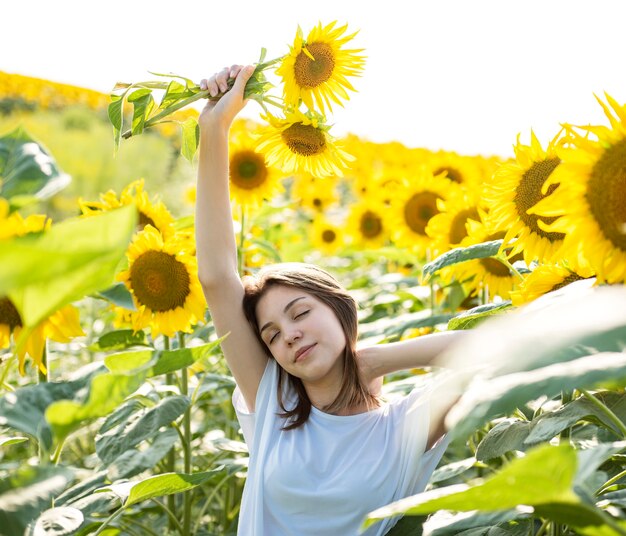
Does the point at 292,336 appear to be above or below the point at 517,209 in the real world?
below

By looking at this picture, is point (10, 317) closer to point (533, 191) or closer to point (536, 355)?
point (533, 191)

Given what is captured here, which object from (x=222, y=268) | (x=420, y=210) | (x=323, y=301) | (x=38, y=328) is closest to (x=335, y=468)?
(x=323, y=301)

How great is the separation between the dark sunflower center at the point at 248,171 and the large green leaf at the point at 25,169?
77.7 inches

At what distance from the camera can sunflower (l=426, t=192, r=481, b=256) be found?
7.79ft

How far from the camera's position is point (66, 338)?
1435 millimetres

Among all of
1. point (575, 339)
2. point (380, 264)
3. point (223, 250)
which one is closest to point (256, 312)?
point (223, 250)

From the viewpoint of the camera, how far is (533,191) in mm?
1588

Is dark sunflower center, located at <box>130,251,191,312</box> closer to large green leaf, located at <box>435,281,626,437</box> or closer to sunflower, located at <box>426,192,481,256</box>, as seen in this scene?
sunflower, located at <box>426,192,481,256</box>

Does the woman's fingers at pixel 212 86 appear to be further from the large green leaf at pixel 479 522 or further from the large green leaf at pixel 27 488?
the large green leaf at pixel 27 488

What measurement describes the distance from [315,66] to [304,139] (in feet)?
0.50

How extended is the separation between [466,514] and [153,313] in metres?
1.24

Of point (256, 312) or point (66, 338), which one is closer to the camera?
point (66, 338)

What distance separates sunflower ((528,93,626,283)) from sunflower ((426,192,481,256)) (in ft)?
4.42

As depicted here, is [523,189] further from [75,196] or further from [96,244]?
[75,196]
